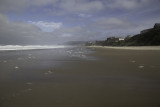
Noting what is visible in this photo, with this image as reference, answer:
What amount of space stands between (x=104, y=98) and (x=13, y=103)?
242cm

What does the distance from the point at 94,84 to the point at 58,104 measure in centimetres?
198

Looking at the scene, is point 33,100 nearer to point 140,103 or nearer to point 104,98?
point 104,98

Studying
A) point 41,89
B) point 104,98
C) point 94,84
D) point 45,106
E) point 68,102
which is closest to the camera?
point 45,106

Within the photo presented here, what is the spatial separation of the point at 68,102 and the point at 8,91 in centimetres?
214

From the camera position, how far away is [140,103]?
3.41 metres

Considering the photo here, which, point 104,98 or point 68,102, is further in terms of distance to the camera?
point 104,98

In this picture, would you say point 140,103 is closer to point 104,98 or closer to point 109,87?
point 104,98

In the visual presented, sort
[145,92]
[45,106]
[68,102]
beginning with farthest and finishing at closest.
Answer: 1. [145,92]
2. [68,102]
3. [45,106]

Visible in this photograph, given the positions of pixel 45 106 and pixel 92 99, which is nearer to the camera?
pixel 45 106

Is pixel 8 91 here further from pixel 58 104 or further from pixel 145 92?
pixel 145 92

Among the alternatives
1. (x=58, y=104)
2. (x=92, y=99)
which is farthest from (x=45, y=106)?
(x=92, y=99)

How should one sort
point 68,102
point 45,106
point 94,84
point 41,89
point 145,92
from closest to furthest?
1. point 45,106
2. point 68,102
3. point 145,92
4. point 41,89
5. point 94,84

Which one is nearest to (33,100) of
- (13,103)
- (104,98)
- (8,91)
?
(13,103)

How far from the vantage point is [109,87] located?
471 centimetres
